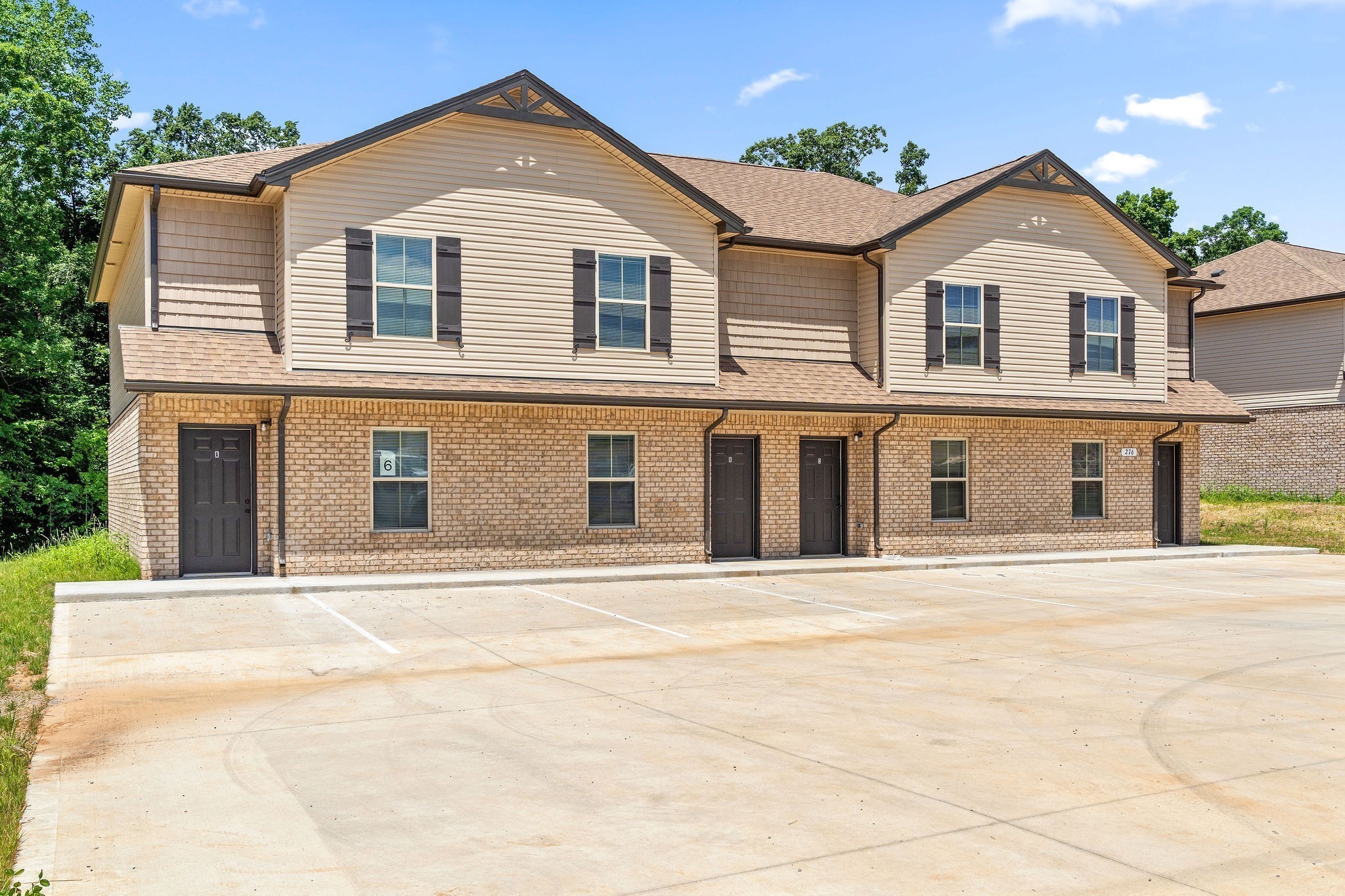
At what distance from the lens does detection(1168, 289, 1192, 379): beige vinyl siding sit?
26.5 m

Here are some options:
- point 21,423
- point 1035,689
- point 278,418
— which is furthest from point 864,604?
point 21,423

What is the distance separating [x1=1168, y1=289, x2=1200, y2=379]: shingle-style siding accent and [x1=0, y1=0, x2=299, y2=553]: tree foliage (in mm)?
27915

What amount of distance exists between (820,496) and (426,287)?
8640 mm

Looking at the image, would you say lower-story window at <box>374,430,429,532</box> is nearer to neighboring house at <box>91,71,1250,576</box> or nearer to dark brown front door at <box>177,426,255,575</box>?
neighboring house at <box>91,71,1250,576</box>

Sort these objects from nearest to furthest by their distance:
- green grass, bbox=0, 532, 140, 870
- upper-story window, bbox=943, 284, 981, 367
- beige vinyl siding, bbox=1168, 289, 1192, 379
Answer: green grass, bbox=0, 532, 140, 870 < upper-story window, bbox=943, 284, 981, 367 < beige vinyl siding, bbox=1168, 289, 1192, 379

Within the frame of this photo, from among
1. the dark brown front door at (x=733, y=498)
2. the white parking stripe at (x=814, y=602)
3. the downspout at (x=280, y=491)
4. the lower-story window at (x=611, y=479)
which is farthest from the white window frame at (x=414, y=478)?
the dark brown front door at (x=733, y=498)

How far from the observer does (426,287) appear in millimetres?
18250

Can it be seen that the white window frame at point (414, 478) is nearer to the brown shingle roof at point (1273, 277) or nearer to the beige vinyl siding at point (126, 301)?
the beige vinyl siding at point (126, 301)

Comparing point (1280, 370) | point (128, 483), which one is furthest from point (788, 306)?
point (1280, 370)

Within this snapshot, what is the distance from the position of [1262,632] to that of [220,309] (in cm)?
1536

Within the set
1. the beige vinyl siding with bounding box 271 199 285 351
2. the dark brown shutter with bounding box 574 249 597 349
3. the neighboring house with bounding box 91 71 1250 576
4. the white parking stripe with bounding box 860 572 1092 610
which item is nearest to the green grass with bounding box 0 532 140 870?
the neighboring house with bounding box 91 71 1250 576

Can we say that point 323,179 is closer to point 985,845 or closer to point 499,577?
point 499,577

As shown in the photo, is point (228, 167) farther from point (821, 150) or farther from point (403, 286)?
point (821, 150)

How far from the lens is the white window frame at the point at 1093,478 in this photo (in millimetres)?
24297
